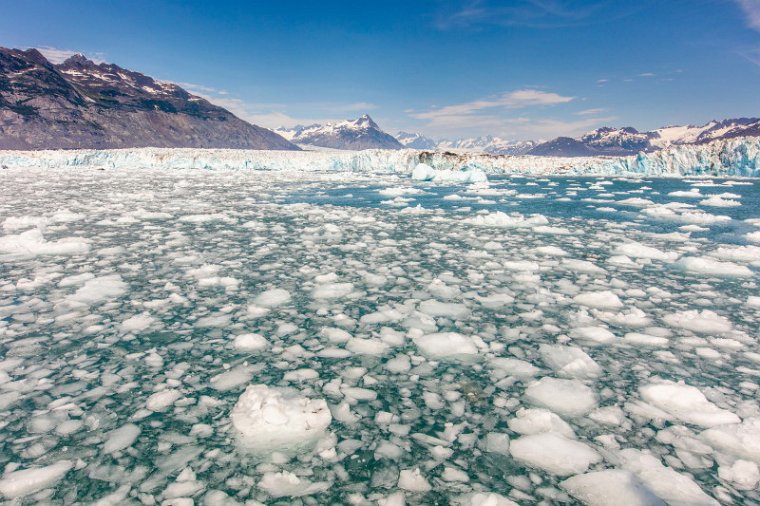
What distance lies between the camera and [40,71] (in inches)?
5123

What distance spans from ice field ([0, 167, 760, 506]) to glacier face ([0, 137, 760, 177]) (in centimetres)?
3281

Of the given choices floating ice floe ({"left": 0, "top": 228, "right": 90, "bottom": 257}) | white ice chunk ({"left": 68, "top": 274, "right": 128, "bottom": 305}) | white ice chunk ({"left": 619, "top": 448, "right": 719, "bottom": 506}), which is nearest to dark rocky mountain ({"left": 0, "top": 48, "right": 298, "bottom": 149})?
floating ice floe ({"left": 0, "top": 228, "right": 90, "bottom": 257})

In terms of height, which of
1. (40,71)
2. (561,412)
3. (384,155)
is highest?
(40,71)

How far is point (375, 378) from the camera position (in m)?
2.86

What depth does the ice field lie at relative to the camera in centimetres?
194

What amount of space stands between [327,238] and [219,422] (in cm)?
543

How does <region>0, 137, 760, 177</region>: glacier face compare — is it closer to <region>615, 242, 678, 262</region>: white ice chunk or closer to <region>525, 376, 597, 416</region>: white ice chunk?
<region>615, 242, 678, 262</region>: white ice chunk

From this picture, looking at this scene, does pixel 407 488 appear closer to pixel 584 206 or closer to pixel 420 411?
pixel 420 411

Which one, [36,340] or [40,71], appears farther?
[40,71]

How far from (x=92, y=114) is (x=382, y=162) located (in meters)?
129

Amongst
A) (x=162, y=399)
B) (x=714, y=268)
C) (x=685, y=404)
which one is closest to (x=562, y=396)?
(x=685, y=404)

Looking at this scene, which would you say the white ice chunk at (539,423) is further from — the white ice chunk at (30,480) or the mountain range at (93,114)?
the mountain range at (93,114)

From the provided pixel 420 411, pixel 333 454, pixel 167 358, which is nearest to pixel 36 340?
pixel 167 358

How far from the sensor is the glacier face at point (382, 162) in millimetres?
35938
